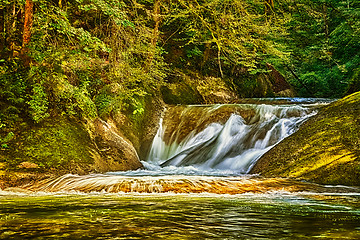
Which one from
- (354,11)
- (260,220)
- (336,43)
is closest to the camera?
(260,220)

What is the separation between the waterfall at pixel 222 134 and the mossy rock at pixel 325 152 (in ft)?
3.66

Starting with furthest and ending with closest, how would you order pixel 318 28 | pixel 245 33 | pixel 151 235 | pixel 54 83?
pixel 318 28 < pixel 54 83 < pixel 245 33 < pixel 151 235

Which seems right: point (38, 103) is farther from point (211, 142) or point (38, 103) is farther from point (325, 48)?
point (325, 48)

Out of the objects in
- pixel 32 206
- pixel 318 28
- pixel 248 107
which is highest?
pixel 318 28

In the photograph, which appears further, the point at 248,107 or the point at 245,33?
the point at 248,107

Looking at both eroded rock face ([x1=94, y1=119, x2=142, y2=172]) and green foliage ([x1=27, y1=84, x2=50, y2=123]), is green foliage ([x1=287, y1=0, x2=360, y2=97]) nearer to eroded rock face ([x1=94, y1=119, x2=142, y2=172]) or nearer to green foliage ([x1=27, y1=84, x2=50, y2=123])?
eroded rock face ([x1=94, y1=119, x2=142, y2=172])

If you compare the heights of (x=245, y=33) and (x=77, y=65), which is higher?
(x=245, y=33)

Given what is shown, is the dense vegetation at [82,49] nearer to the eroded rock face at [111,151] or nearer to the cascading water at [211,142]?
the eroded rock face at [111,151]

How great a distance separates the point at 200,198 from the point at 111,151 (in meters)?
4.50

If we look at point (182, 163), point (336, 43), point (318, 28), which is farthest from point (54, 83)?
point (318, 28)

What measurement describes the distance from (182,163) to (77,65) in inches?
154

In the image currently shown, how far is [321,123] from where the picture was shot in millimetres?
8016

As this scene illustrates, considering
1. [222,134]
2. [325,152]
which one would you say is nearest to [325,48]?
[222,134]

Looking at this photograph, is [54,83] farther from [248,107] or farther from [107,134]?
[248,107]
